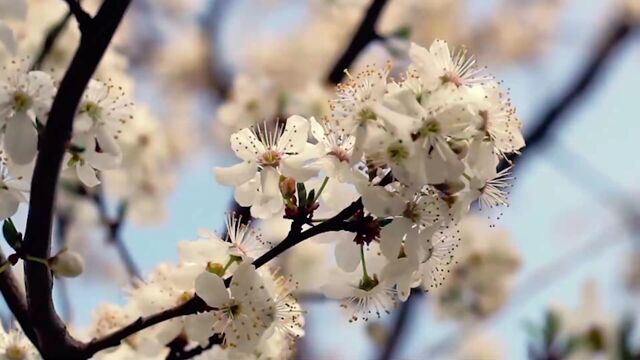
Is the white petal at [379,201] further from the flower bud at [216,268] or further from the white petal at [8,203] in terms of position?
the white petal at [8,203]

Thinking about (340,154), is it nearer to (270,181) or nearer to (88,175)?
(270,181)

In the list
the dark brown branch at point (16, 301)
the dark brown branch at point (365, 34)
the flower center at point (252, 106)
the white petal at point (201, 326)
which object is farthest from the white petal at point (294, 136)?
the flower center at point (252, 106)

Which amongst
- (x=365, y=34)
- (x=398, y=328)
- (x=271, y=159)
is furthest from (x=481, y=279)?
(x=271, y=159)

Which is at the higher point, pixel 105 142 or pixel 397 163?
pixel 397 163

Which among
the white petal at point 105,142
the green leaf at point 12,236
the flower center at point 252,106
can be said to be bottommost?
the flower center at point 252,106

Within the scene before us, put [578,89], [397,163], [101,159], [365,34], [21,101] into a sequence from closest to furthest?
[397,163] → [21,101] → [101,159] → [365,34] → [578,89]
